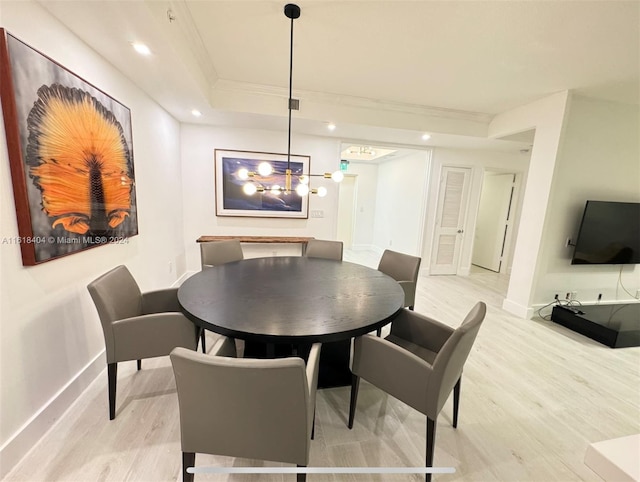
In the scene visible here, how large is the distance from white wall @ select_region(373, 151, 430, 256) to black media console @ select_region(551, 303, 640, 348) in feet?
7.24

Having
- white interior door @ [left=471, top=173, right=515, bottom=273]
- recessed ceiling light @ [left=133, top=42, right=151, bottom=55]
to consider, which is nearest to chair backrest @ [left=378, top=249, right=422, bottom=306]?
recessed ceiling light @ [left=133, top=42, right=151, bottom=55]

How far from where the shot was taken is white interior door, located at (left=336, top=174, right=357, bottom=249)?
677 centimetres

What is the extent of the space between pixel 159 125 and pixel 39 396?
107 inches

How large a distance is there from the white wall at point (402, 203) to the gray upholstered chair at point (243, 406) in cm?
438

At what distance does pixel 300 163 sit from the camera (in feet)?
13.5

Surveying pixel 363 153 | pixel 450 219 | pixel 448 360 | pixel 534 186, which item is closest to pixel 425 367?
pixel 448 360

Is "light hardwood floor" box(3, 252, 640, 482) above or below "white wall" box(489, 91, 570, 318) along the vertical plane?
below

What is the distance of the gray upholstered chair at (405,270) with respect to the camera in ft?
8.14

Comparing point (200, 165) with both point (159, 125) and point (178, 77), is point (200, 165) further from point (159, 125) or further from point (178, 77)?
point (178, 77)

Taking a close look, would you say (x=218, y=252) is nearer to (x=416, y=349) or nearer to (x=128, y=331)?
(x=128, y=331)

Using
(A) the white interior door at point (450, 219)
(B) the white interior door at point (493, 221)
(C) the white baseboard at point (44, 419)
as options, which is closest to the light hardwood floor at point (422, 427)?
(C) the white baseboard at point (44, 419)

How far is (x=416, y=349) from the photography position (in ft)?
5.54

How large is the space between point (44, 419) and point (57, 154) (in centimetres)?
150

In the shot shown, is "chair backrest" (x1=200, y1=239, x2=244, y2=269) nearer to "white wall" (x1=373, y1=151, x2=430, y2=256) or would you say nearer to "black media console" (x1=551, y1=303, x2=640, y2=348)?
"white wall" (x1=373, y1=151, x2=430, y2=256)
